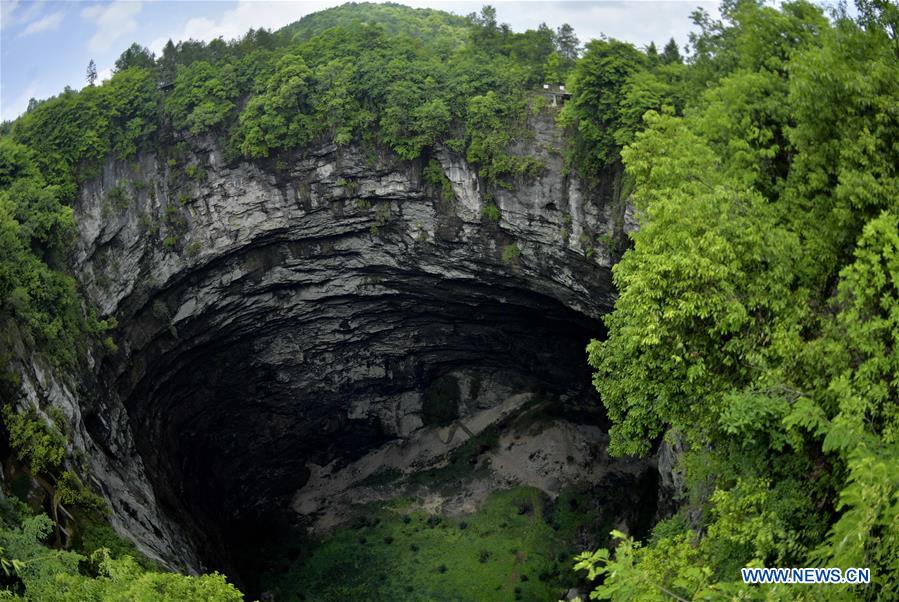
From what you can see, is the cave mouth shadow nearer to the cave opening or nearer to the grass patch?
the cave opening

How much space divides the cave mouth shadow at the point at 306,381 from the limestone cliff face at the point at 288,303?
108 millimetres

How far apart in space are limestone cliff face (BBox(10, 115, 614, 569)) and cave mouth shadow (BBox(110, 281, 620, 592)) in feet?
0.35

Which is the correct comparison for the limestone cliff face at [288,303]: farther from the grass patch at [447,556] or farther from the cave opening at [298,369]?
the grass patch at [447,556]

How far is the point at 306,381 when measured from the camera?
38875mm

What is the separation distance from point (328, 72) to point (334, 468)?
2143 cm

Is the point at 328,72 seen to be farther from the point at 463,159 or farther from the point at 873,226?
the point at 873,226

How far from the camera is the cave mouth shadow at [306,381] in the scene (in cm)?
3316

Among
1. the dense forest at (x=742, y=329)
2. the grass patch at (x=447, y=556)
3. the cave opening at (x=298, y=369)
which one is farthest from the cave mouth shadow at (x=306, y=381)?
the dense forest at (x=742, y=329)

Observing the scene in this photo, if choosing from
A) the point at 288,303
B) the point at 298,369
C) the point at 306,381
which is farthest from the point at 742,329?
the point at 306,381

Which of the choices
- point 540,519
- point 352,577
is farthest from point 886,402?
point 352,577

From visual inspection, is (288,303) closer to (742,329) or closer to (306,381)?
(306,381)

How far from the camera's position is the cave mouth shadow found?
109 feet

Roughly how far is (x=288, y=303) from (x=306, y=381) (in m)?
5.63

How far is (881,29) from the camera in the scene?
1462cm
